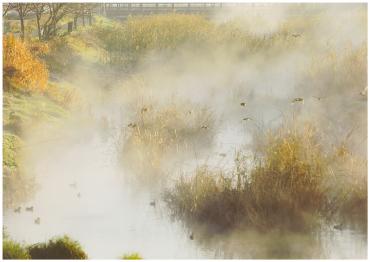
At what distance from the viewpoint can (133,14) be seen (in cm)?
701

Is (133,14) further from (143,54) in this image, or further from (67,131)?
(67,131)

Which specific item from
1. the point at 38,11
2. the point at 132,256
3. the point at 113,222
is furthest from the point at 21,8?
the point at 132,256

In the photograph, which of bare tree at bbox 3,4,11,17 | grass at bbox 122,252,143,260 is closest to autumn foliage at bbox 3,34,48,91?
bare tree at bbox 3,4,11,17

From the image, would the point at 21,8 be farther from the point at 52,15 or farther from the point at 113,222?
the point at 113,222

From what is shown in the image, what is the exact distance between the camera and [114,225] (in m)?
6.16

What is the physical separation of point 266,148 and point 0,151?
2.21 meters

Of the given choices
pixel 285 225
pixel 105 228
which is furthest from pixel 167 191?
pixel 285 225

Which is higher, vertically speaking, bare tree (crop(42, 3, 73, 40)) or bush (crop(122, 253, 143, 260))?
bare tree (crop(42, 3, 73, 40))

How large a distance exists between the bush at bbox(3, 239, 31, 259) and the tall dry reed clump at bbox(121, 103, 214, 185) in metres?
1.28

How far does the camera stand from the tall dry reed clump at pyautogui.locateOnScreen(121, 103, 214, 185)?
6695mm

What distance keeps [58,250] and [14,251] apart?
0.33 meters

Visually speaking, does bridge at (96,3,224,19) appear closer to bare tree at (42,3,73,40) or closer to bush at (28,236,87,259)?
bare tree at (42,3,73,40)

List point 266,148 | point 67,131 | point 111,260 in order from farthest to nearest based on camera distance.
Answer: point 67,131 < point 266,148 < point 111,260

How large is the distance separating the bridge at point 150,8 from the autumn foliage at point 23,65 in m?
0.68
